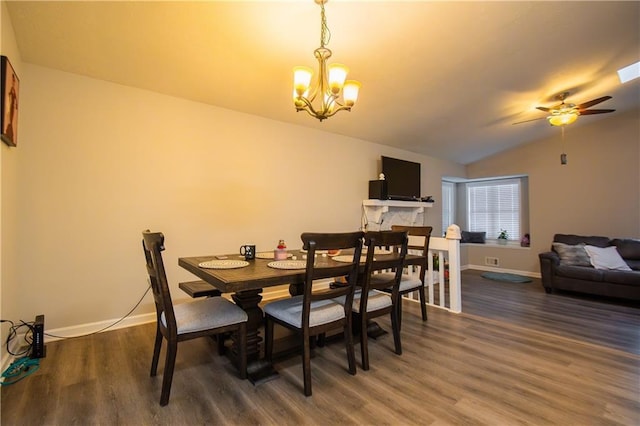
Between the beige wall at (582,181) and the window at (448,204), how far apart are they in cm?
105

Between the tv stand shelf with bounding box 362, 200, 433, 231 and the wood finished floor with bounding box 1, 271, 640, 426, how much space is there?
2347 millimetres

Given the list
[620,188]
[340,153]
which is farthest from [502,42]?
[620,188]

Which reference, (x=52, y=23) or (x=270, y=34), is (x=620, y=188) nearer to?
(x=270, y=34)

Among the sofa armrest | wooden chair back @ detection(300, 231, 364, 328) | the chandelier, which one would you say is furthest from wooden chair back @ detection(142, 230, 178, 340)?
the sofa armrest

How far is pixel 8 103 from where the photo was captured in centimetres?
199

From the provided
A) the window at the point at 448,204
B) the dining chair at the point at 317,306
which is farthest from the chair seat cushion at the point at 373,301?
the window at the point at 448,204

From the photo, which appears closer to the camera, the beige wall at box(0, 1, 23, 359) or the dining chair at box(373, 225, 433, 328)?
the beige wall at box(0, 1, 23, 359)

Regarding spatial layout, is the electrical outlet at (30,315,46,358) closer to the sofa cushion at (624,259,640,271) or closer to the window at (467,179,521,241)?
the sofa cushion at (624,259,640,271)

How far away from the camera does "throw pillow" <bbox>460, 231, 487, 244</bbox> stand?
6.70 m

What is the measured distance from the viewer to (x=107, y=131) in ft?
9.21

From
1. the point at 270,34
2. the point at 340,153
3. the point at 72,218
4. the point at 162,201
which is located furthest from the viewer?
the point at 340,153

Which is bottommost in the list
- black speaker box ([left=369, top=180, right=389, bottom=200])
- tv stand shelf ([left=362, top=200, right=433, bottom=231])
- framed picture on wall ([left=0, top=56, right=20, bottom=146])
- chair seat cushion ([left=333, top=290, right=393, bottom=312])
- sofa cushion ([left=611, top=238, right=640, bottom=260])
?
chair seat cushion ([left=333, top=290, right=393, bottom=312])

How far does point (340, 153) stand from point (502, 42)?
2.42m

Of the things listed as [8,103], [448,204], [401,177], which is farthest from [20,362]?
[448,204]
